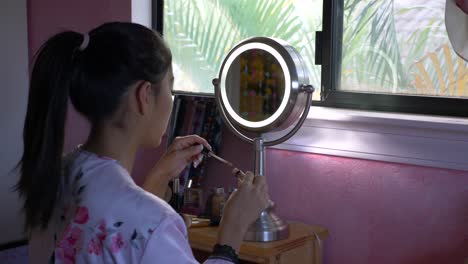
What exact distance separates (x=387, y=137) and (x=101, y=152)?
0.97 meters

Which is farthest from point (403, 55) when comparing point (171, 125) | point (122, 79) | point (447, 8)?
point (122, 79)

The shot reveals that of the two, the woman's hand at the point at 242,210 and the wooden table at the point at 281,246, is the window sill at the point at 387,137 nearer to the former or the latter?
the wooden table at the point at 281,246

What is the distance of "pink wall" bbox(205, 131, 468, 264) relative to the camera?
1.98 m

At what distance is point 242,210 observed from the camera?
1536 mm

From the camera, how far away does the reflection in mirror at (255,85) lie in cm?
206

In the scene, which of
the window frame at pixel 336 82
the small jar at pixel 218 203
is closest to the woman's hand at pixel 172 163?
the small jar at pixel 218 203

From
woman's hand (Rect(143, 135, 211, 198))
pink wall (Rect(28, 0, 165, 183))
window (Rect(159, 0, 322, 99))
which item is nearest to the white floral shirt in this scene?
woman's hand (Rect(143, 135, 211, 198))

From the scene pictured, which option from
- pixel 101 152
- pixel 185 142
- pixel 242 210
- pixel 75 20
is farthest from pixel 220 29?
pixel 101 152

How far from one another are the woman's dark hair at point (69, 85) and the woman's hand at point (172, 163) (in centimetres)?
43

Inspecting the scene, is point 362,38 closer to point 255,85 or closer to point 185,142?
point 255,85

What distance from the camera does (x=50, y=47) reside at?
1.38 m

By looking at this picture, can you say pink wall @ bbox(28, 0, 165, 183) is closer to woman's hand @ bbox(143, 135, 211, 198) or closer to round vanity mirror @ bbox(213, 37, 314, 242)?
round vanity mirror @ bbox(213, 37, 314, 242)

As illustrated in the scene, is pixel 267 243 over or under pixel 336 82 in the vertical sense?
under

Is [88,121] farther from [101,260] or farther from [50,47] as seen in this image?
[101,260]
